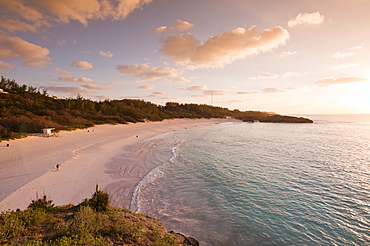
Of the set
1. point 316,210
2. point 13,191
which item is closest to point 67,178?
point 13,191

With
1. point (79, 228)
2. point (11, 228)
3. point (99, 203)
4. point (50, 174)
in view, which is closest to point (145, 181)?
point (99, 203)

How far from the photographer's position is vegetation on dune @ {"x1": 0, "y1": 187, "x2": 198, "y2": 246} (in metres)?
3.82

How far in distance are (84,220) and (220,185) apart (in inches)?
288

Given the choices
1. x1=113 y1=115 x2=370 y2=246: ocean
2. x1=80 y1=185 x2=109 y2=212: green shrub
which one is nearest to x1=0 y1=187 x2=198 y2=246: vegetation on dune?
x1=80 y1=185 x2=109 y2=212: green shrub

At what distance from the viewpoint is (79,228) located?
4141 mm

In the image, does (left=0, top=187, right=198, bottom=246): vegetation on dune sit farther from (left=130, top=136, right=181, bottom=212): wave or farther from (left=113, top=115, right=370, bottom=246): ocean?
(left=130, top=136, right=181, bottom=212): wave

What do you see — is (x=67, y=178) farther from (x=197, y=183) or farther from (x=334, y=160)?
(x=334, y=160)

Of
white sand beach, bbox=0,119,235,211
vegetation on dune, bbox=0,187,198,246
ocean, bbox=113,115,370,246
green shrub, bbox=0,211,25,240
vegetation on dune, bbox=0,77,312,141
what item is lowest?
ocean, bbox=113,115,370,246

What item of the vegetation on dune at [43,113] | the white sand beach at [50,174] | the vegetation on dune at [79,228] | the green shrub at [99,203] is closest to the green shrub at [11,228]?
the vegetation on dune at [79,228]

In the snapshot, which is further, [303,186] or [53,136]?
[53,136]

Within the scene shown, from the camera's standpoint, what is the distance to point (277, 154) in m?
17.2

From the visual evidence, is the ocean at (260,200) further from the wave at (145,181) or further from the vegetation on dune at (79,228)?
the vegetation on dune at (79,228)

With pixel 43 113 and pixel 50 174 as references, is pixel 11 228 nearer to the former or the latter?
pixel 50 174

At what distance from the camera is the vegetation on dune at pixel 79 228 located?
12.5ft
